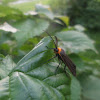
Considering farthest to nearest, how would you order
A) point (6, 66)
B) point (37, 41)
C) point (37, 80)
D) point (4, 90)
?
point (37, 41), point (6, 66), point (37, 80), point (4, 90)

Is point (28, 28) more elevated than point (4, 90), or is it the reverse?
point (28, 28)

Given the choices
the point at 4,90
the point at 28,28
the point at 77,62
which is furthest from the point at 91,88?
the point at 4,90

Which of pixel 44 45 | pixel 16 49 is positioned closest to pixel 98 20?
pixel 16 49

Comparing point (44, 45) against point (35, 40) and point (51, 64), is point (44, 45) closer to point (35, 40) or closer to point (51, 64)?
point (51, 64)

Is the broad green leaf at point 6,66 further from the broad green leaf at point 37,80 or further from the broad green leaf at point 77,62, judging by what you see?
the broad green leaf at point 77,62

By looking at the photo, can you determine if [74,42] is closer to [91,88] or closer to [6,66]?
[6,66]

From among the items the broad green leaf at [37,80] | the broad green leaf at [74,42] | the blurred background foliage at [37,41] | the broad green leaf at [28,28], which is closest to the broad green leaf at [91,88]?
the blurred background foliage at [37,41]
